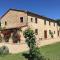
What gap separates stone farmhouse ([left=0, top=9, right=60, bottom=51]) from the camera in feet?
154

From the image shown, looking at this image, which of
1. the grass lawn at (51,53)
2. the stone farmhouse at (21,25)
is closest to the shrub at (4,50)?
the grass lawn at (51,53)

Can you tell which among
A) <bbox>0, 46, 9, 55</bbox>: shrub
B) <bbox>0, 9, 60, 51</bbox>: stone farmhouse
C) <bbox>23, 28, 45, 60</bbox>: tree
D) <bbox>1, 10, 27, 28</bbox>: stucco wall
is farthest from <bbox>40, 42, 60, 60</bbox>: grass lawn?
<bbox>1, 10, 27, 28</bbox>: stucco wall

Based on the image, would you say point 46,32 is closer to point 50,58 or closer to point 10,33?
point 10,33

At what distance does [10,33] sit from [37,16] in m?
8.35

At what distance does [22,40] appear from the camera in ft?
152

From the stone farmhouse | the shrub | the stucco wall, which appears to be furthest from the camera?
the stucco wall

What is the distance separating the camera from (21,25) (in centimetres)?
4859

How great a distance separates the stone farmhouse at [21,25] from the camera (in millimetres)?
46834

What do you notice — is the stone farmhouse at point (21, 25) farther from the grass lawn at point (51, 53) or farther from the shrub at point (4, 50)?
the shrub at point (4, 50)

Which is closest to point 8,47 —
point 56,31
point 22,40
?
point 22,40

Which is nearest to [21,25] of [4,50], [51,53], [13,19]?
[13,19]

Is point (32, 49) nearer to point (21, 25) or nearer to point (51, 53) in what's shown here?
point (51, 53)

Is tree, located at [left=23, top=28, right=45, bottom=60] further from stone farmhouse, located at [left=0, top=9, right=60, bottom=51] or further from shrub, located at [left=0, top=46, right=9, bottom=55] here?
stone farmhouse, located at [left=0, top=9, right=60, bottom=51]

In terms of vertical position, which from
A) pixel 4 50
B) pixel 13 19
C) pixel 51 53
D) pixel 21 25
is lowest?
pixel 51 53
